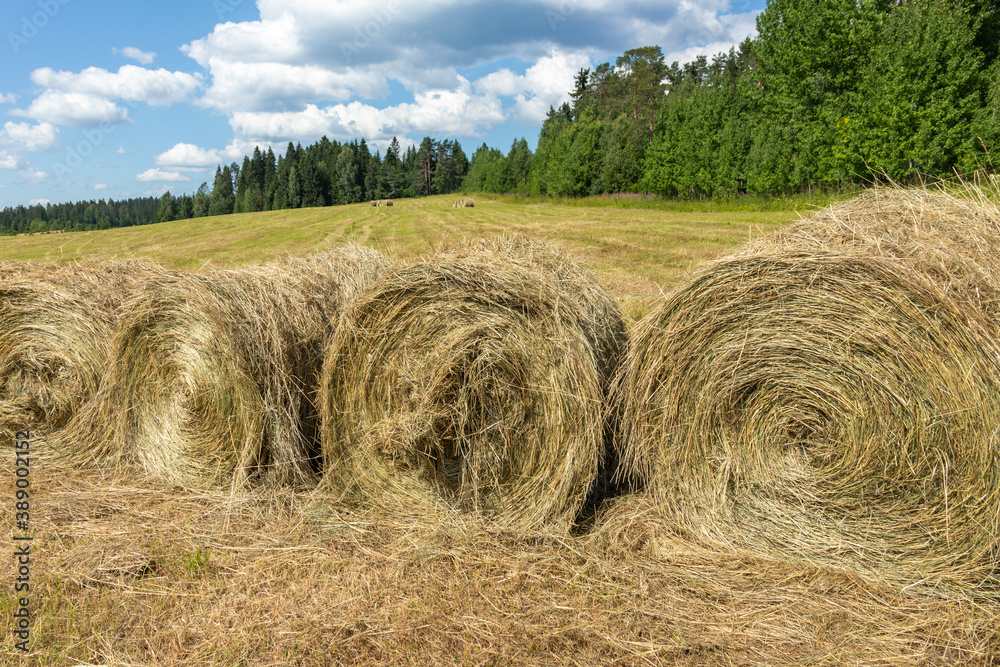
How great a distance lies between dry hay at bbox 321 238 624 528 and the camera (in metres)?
3.62

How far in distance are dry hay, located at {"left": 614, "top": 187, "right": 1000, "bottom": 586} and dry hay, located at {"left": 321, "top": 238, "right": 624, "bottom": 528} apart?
422mm

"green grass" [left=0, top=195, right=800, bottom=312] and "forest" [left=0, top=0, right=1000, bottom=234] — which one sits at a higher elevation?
"forest" [left=0, top=0, right=1000, bottom=234]

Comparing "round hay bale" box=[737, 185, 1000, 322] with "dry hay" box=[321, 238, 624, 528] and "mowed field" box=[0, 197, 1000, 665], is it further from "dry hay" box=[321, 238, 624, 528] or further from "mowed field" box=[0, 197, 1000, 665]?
"mowed field" box=[0, 197, 1000, 665]

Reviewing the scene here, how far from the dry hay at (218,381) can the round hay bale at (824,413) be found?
7.84 ft

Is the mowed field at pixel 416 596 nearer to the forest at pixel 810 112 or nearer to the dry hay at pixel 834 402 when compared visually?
the dry hay at pixel 834 402

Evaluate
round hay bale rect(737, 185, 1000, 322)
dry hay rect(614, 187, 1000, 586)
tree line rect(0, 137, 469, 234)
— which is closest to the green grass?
round hay bale rect(737, 185, 1000, 322)

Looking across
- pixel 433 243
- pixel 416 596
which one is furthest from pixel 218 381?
pixel 433 243

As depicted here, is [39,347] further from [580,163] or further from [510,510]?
[580,163]

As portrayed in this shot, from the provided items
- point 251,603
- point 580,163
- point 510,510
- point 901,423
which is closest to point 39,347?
point 251,603

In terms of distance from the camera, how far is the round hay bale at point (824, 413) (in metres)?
2.80

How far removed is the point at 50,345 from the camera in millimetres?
4895

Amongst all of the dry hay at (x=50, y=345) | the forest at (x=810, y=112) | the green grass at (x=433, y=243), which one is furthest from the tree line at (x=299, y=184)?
the dry hay at (x=50, y=345)

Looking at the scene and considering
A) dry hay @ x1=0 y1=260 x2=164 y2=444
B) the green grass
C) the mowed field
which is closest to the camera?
the mowed field

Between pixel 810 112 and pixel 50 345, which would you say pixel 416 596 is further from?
pixel 810 112
